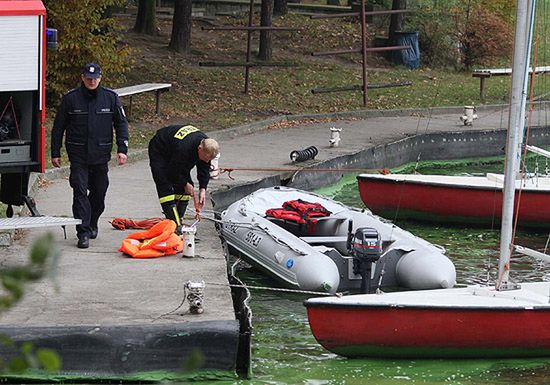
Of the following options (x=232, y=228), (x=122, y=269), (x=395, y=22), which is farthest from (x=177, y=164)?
(x=395, y=22)

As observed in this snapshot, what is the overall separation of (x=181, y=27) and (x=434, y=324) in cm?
2033

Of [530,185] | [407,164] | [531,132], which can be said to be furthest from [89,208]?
[531,132]

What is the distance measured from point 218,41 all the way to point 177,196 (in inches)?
813

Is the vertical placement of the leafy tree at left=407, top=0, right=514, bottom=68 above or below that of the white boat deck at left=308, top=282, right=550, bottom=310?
above

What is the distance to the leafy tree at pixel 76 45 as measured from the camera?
20094mm

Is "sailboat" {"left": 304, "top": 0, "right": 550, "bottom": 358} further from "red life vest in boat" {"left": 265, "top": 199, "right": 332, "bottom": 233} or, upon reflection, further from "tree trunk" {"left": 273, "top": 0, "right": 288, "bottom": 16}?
"tree trunk" {"left": 273, "top": 0, "right": 288, "bottom": 16}

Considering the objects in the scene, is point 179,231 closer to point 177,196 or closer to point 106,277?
point 177,196

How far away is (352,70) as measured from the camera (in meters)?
30.3

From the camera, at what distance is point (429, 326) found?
9555 mm

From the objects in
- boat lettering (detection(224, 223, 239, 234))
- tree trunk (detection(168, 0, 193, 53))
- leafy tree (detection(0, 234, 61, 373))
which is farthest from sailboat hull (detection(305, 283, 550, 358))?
tree trunk (detection(168, 0, 193, 53))

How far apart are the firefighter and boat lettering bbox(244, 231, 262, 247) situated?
3.75ft

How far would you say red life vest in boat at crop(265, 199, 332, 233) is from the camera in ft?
43.7

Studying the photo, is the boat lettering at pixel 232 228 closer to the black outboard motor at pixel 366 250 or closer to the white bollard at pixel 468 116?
the black outboard motor at pixel 366 250

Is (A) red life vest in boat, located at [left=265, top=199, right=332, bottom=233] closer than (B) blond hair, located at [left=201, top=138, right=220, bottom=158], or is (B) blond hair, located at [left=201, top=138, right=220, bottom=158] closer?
(B) blond hair, located at [left=201, top=138, right=220, bottom=158]
